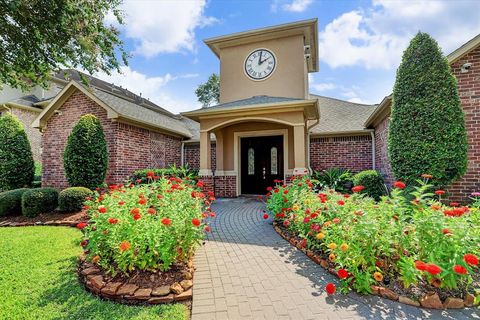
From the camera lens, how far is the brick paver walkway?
96.4 inches

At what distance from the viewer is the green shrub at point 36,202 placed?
6945 mm

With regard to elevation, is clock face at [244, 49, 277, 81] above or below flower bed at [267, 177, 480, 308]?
above

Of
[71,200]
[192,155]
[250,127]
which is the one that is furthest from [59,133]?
[250,127]

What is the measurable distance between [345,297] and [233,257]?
1759 millimetres

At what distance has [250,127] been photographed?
33.6 ft

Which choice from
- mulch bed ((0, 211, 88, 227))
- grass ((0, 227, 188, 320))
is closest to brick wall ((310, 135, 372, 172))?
mulch bed ((0, 211, 88, 227))

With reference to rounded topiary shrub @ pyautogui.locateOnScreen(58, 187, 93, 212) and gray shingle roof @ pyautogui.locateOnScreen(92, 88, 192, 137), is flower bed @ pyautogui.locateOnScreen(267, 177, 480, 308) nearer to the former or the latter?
rounded topiary shrub @ pyautogui.locateOnScreen(58, 187, 93, 212)

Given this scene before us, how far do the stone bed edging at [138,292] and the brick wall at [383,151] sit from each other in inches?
285

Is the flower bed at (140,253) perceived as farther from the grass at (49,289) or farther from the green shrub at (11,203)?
the green shrub at (11,203)

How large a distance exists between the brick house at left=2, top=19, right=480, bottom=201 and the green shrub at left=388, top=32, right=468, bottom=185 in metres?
Result: 2.11

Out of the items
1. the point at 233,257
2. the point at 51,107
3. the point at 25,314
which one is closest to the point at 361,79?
the point at 233,257

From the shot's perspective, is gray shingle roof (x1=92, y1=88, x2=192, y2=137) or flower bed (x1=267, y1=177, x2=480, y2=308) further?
gray shingle roof (x1=92, y1=88, x2=192, y2=137)

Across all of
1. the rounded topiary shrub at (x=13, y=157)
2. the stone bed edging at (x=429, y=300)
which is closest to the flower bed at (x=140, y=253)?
the stone bed edging at (x=429, y=300)

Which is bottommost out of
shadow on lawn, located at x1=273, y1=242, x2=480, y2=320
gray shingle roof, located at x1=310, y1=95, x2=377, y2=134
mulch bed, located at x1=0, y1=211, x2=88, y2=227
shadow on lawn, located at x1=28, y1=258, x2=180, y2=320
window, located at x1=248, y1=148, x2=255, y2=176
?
shadow on lawn, located at x1=28, y1=258, x2=180, y2=320
